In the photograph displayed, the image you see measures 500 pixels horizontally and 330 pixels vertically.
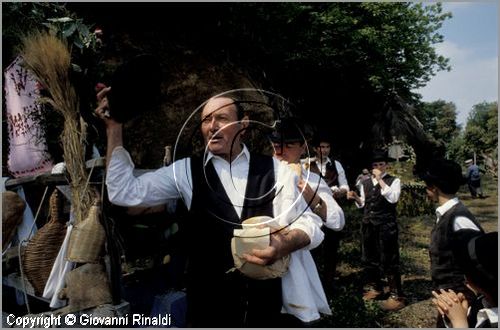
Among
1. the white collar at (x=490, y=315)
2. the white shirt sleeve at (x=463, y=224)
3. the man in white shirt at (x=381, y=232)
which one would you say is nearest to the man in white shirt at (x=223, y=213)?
the white collar at (x=490, y=315)

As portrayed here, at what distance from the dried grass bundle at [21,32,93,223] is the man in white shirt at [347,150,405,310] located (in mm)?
3916

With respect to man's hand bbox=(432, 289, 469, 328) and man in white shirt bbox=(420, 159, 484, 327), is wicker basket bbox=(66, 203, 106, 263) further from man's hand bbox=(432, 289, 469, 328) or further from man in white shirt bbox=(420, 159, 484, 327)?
man in white shirt bbox=(420, 159, 484, 327)

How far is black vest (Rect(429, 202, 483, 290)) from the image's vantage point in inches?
121

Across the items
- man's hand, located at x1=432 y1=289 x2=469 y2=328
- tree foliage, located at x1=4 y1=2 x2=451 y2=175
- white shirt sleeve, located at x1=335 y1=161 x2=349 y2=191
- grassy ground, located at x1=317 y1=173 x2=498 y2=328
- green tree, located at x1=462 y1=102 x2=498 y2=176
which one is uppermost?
tree foliage, located at x1=4 y1=2 x2=451 y2=175

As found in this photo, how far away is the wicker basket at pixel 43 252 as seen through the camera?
2.74 metres

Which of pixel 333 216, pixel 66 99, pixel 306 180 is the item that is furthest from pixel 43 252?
pixel 333 216

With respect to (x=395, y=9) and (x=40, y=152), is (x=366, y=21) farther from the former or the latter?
(x=40, y=152)

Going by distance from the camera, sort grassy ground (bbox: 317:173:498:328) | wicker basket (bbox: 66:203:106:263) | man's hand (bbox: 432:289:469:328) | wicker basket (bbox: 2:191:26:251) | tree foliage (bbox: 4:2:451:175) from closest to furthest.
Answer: man's hand (bbox: 432:289:469:328) < wicker basket (bbox: 66:203:106:263) < wicker basket (bbox: 2:191:26:251) < grassy ground (bbox: 317:173:498:328) < tree foliage (bbox: 4:2:451:175)

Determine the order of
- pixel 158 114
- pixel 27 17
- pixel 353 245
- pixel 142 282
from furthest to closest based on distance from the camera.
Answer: pixel 353 245 → pixel 158 114 → pixel 142 282 → pixel 27 17

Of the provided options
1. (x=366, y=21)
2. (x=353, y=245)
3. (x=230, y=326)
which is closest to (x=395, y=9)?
(x=366, y=21)

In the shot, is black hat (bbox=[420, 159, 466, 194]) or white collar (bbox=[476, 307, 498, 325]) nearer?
white collar (bbox=[476, 307, 498, 325])

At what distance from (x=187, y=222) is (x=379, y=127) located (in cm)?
1262

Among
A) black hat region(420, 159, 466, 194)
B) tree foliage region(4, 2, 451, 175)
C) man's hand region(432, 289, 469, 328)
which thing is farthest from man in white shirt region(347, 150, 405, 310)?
man's hand region(432, 289, 469, 328)

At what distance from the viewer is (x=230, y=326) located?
2.13 m
